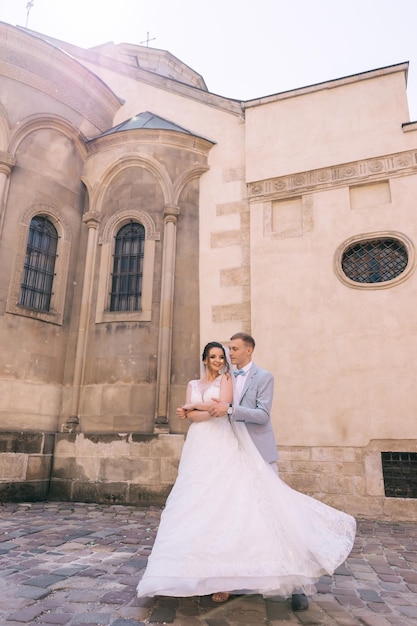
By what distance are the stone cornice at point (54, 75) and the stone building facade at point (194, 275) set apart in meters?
0.04

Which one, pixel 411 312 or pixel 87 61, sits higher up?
pixel 87 61

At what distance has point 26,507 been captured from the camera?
7543mm

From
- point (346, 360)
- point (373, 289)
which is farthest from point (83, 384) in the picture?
point (373, 289)

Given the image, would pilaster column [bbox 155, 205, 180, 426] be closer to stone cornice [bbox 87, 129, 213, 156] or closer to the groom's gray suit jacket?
stone cornice [bbox 87, 129, 213, 156]

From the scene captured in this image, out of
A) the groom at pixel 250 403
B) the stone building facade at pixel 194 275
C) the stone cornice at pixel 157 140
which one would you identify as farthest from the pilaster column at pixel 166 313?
the groom at pixel 250 403

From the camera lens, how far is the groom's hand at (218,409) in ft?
10.6

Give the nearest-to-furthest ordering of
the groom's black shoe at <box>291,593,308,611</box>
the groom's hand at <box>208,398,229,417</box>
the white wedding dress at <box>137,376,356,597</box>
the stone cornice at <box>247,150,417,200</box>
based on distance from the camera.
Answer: the white wedding dress at <box>137,376,356,597</box> < the groom's black shoe at <box>291,593,308,611</box> < the groom's hand at <box>208,398,229,417</box> < the stone cornice at <box>247,150,417,200</box>

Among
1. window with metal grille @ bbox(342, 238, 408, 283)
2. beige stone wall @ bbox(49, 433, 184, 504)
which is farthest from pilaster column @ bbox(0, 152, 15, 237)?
window with metal grille @ bbox(342, 238, 408, 283)

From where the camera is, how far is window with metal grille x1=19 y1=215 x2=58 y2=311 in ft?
30.6

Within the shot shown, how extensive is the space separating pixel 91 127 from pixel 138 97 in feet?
5.03

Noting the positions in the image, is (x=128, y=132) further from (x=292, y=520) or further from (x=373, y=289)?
(x=292, y=520)

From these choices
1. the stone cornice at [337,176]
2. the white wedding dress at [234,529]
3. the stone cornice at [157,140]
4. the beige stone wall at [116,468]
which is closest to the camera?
the white wedding dress at [234,529]

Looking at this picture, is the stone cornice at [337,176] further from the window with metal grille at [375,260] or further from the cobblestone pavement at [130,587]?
the cobblestone pavement at [130,587]

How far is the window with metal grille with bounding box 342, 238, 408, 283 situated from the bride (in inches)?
222
